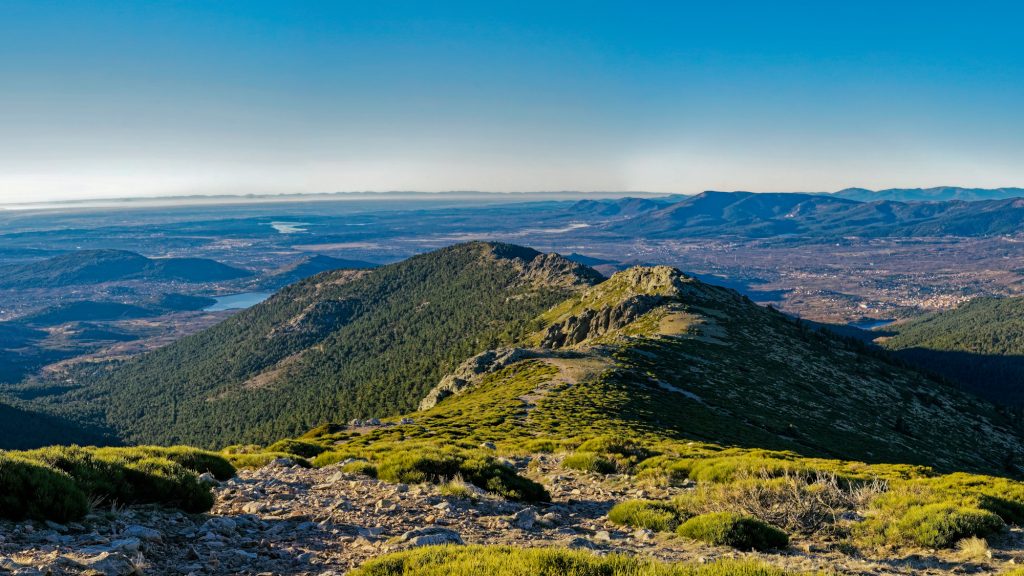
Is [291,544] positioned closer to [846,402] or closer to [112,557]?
[112,557]

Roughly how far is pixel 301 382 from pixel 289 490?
157246mm

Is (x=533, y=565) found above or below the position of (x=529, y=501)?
above

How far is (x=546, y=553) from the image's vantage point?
9102mm

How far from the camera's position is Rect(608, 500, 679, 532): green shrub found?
13.1m

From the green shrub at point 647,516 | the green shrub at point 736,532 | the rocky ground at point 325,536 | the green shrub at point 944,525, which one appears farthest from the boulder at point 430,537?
the green shrub at point 944,525

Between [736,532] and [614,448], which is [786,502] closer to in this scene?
[736,532]

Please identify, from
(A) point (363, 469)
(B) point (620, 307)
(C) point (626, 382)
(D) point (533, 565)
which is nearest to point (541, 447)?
(A) point (363, 469)

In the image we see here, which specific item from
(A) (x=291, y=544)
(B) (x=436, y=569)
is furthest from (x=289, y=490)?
(B) (x=436, y=569)

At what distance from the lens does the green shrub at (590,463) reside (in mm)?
21188

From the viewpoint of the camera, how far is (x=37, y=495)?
9.85 meters

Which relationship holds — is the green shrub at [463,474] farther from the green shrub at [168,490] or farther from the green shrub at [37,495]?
the green shrub at [37,495]

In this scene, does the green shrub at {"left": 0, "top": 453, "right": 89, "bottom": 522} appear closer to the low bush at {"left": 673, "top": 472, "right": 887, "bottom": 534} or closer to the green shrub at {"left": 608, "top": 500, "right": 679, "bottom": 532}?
the green shrub at {"left": 608, "top": 500, "right": 679, "bottom": 532}

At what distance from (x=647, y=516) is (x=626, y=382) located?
4096 centimetres

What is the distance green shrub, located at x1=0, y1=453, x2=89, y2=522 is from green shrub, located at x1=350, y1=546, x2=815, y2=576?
5720mm
